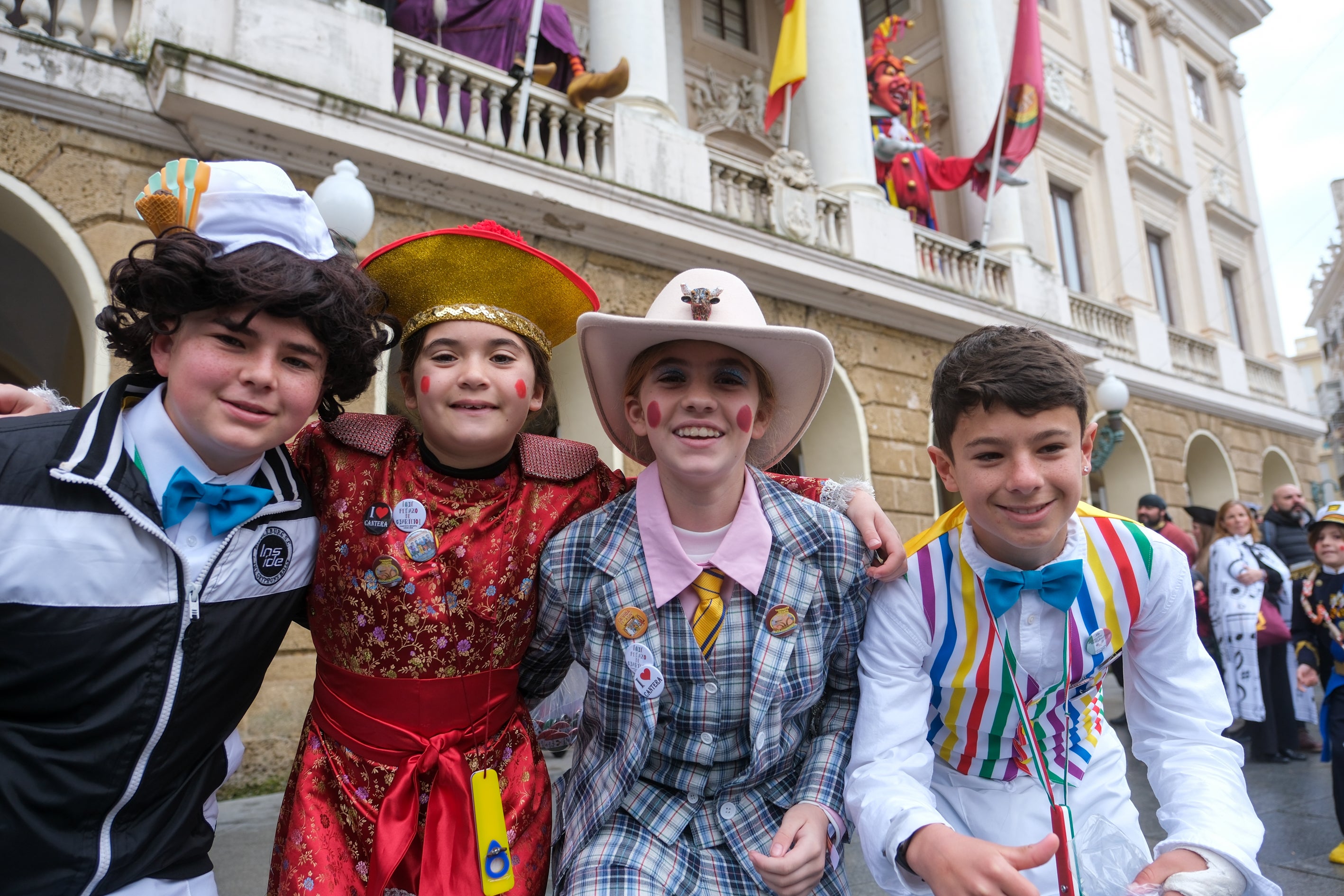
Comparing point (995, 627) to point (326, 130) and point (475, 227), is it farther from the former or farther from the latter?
point (326, 130)

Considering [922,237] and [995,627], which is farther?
[922,237]

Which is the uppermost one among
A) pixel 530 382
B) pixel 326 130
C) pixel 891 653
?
pixel 326 130

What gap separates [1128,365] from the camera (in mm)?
12438

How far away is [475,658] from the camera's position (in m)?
1.86

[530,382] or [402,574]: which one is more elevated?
[530,382]

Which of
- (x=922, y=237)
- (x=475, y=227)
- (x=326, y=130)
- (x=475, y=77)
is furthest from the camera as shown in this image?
(x=922, y=237)

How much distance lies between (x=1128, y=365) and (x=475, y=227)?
12.8 metres

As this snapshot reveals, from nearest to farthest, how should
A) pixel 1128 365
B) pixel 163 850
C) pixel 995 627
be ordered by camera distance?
1. pixel 163 850
2. pixel 995 627
3. pixel 1128 365

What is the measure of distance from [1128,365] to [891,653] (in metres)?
12.5

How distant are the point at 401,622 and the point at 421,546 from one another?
17 cm

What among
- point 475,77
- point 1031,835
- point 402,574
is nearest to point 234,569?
point 402,574

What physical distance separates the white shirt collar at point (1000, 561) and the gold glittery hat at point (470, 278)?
3.64ft

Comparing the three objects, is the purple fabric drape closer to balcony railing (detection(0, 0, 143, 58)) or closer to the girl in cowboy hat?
balcony railing (detection(0, 0, 143, 58))

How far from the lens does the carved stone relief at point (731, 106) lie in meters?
10.7
